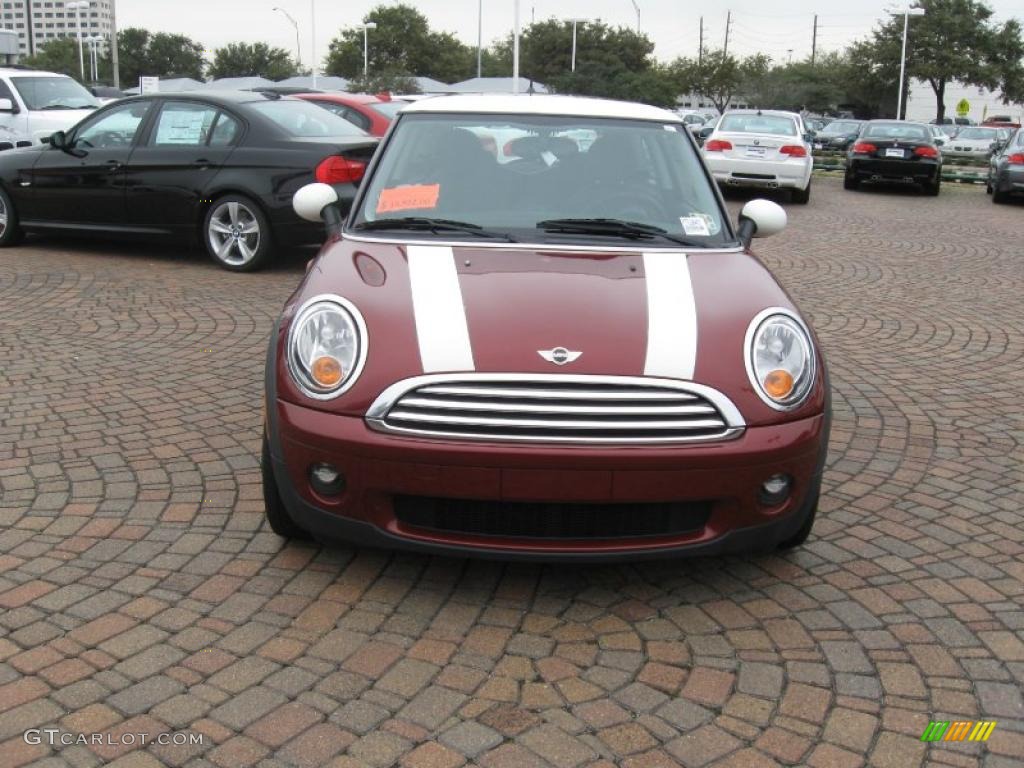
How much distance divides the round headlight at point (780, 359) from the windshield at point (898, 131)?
17.6m

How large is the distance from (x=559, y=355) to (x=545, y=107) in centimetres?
199

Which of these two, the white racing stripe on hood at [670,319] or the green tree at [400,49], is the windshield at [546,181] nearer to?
the white racing stripe on hood at [670,319]

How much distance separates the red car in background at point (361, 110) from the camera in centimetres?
1284

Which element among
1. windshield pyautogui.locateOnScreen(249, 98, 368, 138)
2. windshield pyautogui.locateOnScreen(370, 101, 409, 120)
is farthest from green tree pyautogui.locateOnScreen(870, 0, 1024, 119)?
windshield pyautogui.locateOnScreen(249, 98, 368, 138)

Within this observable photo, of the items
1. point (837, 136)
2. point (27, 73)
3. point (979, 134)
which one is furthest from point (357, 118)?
point (979, 134)

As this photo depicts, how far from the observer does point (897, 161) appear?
63.0ft

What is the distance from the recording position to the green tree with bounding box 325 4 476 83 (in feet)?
275

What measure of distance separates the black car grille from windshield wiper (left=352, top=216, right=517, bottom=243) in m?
1.26

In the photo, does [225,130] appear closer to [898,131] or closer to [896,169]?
[896,169]

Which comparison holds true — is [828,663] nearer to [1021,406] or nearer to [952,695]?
[952,695]

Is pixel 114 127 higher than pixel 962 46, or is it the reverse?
pixel 962 46

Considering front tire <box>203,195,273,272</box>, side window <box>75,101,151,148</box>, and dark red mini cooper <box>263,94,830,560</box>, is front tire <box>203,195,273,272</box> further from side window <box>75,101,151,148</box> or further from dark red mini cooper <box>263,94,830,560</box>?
dark red mini cooper <box>263,94,830,560</box>

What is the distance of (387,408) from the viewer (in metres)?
3.26

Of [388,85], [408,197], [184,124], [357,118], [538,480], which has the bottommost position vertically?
[538,480]
